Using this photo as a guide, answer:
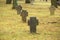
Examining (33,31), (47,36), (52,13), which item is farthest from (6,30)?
(52,13)

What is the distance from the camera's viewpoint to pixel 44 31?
1112 centimetres

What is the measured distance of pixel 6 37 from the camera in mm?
9820

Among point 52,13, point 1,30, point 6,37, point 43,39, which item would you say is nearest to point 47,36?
point 43,39

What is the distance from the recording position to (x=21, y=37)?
9.84 meters

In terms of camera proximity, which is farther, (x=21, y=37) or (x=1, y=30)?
(x=1, y=30)

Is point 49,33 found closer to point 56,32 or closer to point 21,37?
point 56,32

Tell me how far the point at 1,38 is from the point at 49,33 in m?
2.17

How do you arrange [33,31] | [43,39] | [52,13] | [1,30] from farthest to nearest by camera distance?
[52,13] < [1,30] < [33,31] < [43,39]

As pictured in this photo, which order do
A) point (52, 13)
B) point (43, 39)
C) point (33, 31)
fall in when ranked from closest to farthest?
1. point (43, 39)
2. point (33, 31)
3. point (52, 13)

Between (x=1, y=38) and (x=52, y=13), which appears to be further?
(x=52, y=13)

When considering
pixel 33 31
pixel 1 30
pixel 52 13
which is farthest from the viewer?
pixel 52 13

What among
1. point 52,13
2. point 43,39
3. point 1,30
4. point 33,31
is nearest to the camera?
point 43,39

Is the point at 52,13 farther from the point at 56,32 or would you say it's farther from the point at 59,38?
the point at 59,38

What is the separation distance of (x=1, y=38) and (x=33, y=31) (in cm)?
159
